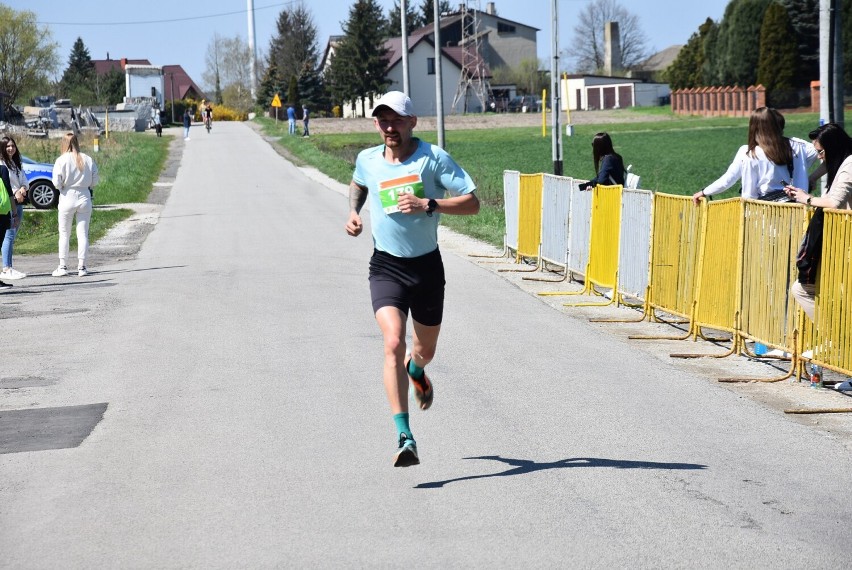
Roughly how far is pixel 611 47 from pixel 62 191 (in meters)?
145

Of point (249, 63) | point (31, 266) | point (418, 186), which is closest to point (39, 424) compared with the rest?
point (418, 186)

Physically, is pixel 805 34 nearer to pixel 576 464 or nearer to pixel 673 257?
pixel 673 257

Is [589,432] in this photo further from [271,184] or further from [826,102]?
[271,184]

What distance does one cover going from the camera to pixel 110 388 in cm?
941

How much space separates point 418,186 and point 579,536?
2057 millimetres

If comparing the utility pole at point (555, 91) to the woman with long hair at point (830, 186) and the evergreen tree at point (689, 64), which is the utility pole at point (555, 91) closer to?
the woman with long hair at point (830, 186)

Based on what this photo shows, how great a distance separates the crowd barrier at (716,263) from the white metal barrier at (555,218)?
4 centimetres

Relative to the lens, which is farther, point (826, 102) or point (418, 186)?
point (826, 102)

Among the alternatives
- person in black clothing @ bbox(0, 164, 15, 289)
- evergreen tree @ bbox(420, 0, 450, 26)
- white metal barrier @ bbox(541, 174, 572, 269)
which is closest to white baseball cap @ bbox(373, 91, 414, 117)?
white metal barrier @ bbox(541, 174, 572, 269)

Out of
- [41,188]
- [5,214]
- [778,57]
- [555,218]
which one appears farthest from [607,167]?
[778,57]

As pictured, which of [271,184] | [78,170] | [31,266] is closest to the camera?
[78,170]

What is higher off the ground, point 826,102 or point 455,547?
point 826,102

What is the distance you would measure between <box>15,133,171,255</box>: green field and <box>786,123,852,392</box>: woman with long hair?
607 inches

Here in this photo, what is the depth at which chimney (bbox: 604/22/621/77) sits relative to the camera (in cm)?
15550
